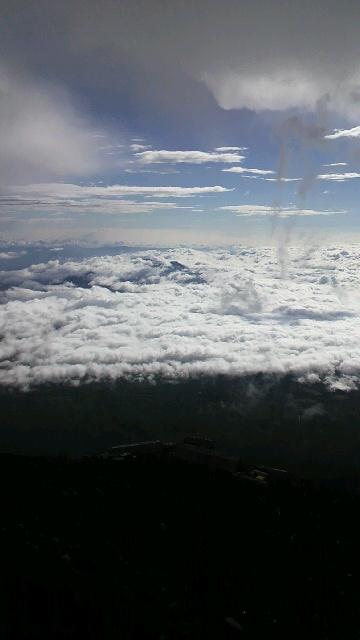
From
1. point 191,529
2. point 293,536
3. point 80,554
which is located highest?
point 80,554

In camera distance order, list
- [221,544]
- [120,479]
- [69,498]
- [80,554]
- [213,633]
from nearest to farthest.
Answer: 1. [213,633]
2. [80,554]
3. [221,544]
4. [69,498]
5. [120,479]

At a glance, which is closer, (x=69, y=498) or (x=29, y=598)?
(x=29, y=598)

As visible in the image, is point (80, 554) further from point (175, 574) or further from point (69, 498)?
point (69, 498)

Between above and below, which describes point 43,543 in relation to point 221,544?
above

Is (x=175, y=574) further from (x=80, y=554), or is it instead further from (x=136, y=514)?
(x=136, y=514)

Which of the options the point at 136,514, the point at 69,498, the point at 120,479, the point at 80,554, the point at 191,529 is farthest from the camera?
the point at 120,479

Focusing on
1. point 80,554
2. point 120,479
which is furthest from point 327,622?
point 120,479
